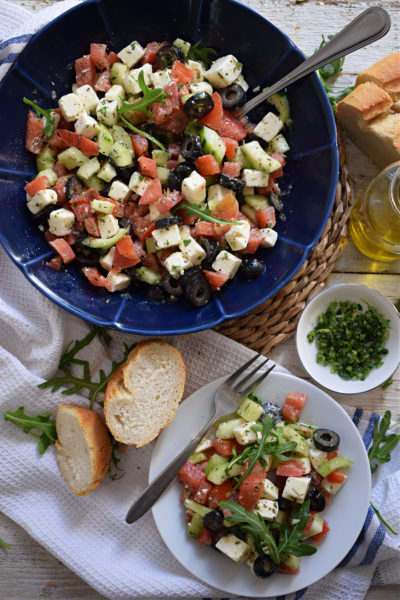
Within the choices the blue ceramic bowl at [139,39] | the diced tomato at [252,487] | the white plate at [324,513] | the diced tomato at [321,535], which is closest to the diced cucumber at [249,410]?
the white plate at [324,513]

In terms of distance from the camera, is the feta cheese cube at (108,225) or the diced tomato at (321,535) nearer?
the feta cheese cube at (108,225)

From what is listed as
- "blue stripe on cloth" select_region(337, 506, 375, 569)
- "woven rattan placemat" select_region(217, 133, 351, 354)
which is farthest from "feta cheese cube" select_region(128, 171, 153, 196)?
"blue stripe on cloth" select_region(337, 506, 375, 569)

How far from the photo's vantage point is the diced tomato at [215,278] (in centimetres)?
261

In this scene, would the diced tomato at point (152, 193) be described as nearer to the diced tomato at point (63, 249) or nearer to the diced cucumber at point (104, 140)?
the diced cucumber at point (104, 140)

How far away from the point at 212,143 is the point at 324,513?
191 centimetres

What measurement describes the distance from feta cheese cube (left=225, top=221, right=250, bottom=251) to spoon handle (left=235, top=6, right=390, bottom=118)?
0.61 m

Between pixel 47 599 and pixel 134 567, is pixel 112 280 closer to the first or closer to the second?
pixel 134 567

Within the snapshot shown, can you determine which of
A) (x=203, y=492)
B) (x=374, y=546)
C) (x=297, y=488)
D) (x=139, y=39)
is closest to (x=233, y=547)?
(x=203, y=492)

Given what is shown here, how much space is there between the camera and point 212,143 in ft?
8.40

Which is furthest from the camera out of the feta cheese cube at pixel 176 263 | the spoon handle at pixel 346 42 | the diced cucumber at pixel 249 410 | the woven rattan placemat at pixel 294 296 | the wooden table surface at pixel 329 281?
the wooden table surface at pixel 329 281

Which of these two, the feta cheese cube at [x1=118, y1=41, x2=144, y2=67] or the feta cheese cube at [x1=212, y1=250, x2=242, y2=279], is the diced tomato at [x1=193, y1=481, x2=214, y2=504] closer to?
the feta cheese cube at [x1=212, y1=250, x2=242, y2=279]

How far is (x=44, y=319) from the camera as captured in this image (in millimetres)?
2910

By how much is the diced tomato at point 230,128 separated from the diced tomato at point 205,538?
1931 mm

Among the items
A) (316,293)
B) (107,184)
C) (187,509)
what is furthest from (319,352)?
(107,184)
